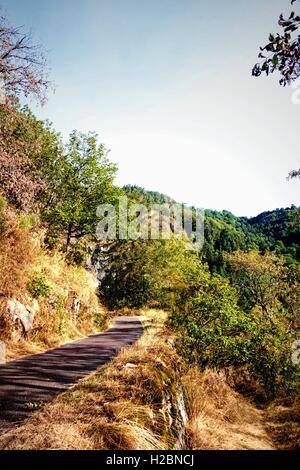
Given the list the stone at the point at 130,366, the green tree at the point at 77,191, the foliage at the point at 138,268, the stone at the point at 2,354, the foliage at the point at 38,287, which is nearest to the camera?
Answer: the stone at the point at 130,366

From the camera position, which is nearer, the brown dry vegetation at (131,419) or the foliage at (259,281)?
the brown dry vegetation at (131,419)

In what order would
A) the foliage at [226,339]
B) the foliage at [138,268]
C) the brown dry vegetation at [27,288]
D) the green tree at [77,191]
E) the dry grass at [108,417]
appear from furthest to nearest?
the foliage at [138,268] < the green tree at [77,191] < the foliage at [226,339] < the brown dry vegetation at [27,288] < the dry grass at [108,417]

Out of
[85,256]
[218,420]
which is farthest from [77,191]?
[218,420]

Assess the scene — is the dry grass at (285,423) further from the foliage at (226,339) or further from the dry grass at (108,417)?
the dry grass at (108,417)

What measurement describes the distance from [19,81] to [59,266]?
708 centimetres

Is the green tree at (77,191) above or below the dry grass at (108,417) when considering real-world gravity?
above

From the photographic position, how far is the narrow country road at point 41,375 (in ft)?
14.0

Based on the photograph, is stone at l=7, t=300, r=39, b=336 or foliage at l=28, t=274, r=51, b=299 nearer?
stone at l=7, t=300, r=39, b=336

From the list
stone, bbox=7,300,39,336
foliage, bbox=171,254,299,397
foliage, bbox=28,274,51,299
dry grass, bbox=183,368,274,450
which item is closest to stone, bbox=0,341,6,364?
stone, bbox=7,300,39,336

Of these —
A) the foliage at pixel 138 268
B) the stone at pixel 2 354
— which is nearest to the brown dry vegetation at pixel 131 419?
the stone at pixel 2 354

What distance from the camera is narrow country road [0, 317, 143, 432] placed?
168 inches

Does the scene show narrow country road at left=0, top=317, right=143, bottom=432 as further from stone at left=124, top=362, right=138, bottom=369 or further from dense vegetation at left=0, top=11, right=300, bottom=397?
dense vegetation at left=0, top=11, right=300, bottom=397
